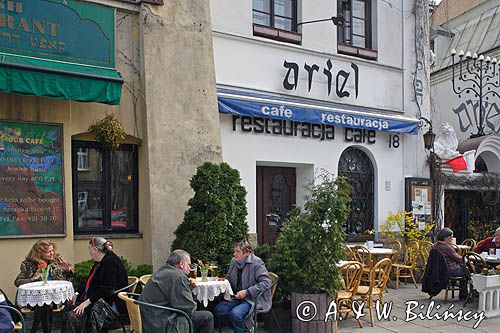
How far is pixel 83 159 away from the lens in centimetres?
822

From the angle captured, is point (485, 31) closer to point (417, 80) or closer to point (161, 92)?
point (417, 80)

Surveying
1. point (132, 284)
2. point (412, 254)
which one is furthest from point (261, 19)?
point (132, 284)

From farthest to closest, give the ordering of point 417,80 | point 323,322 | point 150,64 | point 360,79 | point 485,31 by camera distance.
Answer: point 485,31, point 417,80, point 360,79, point 150,64, point 323,322

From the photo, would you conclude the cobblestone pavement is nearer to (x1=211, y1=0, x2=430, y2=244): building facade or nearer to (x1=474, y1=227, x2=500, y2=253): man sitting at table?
(x1=474, y1=227, x2=500, y2=253): man sitting at table

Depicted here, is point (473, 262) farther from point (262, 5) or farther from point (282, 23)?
point (262, 5)

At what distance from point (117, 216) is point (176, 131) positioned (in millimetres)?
1683

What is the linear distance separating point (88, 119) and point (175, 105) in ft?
4.58

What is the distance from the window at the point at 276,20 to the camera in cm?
1041

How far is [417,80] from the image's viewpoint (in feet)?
41.3

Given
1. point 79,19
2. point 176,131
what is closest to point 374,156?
point 176,131

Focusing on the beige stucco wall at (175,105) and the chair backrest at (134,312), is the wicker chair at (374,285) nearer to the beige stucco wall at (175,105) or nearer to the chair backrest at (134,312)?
the beige stucco wall at (175,105)

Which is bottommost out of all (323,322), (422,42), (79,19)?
(323,322)

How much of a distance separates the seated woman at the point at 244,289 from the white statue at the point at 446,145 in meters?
8.10

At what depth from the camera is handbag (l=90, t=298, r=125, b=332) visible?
5.93m
